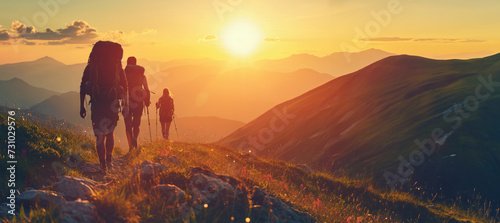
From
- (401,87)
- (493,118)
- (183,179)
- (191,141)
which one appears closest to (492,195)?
(493,118)

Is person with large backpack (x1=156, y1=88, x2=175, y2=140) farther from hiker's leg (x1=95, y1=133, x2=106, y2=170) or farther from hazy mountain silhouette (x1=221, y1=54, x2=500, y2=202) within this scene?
hiker's leg (x1=95, y1=133, x2=106, y2=170)

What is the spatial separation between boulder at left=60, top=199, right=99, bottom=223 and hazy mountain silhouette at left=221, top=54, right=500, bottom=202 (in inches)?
442

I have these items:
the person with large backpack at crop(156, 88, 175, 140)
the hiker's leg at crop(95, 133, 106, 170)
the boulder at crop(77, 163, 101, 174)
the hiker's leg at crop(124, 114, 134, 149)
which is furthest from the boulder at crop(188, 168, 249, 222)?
the person with large backpack at crop(156, 88, 175, 140)

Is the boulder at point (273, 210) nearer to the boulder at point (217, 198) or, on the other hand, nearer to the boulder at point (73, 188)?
the boulder at point (217, 198)

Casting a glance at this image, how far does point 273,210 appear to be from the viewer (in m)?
5.60

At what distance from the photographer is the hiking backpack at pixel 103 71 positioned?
29.9ft

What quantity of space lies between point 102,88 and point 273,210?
6.06 metres

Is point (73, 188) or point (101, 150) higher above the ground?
point (101, 150)

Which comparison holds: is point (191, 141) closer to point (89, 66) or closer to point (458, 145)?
point (89, 66)

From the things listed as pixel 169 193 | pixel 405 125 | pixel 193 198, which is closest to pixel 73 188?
pixel 169 193

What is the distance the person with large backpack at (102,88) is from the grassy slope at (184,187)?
115cm

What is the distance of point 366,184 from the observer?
1414 cm

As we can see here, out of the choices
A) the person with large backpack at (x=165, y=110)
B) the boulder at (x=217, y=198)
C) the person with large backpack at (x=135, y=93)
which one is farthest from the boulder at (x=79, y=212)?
the person with large backpack at (x=165, y=110)

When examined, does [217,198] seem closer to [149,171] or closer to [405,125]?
[149,171]
